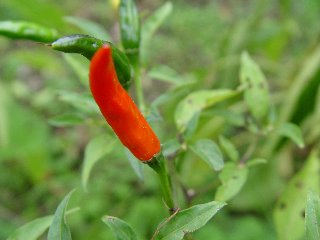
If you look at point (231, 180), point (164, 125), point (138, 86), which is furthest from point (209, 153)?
point (164, 125)

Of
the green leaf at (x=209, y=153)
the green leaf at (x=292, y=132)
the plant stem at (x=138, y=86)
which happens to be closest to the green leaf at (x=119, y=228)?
the green leaf at (x=209, y=153)

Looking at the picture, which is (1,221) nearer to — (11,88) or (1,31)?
(11,88)

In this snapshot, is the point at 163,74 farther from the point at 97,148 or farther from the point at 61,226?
the point at 61,226

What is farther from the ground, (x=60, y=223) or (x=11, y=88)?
(x=60, y=223)

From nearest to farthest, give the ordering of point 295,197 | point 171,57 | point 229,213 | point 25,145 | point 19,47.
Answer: point 295,197 → point 229,213 → point 25,145 → point 171,57 → point 19,47

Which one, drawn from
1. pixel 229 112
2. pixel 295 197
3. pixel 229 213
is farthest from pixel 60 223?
pixel 229 213
